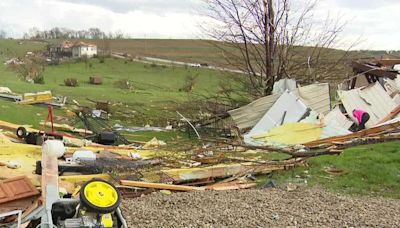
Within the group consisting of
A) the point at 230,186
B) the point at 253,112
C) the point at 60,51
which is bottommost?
the point at 60,51

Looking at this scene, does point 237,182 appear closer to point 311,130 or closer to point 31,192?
→ point 31,192

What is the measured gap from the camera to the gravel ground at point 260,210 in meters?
5.63

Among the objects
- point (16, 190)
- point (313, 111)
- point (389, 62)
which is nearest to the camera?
point (16, 190)

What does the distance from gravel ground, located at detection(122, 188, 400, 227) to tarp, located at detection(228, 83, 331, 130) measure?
7126 mm

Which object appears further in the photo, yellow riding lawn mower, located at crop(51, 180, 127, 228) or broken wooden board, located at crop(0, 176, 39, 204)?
broken wooden board, located at crop(0, 176, 39, 204)

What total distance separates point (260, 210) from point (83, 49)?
59960 millimetres

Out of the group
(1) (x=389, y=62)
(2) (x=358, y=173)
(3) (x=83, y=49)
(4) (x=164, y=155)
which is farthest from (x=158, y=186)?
(3) (x=83, y=49)

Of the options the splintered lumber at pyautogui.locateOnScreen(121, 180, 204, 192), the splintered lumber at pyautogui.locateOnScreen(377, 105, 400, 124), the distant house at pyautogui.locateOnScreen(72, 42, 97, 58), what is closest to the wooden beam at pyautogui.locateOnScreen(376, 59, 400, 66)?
the splintered lumber at pyautogui.locateOnScreen(377, 105, 400, 124)

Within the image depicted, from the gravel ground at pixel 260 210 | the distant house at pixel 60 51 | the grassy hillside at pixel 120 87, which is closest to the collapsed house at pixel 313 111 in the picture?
the grassy hillside at pixel 120 87

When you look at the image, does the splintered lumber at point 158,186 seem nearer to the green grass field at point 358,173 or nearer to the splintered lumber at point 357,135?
the green grass field at point 358,173

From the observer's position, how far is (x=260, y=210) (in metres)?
6.12

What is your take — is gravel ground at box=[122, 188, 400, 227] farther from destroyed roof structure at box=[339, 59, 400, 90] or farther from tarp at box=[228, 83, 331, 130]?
destroyed roof structure at box=[339, 59, 400, 90]

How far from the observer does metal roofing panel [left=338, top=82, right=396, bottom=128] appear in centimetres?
1356

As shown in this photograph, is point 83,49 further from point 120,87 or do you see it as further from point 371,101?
point 371,101
